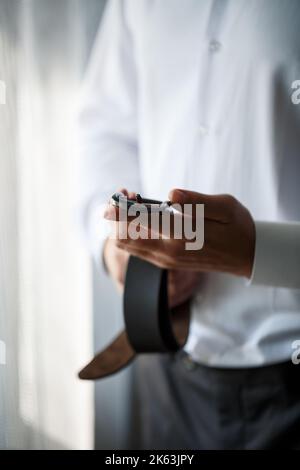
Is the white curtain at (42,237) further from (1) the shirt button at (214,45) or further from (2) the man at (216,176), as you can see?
(1) the shirt button at (214,45)

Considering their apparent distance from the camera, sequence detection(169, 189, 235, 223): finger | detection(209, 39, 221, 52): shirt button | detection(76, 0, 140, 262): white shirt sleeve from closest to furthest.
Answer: detection(169, 189, 235, 223): finger
detection(209, 39, 221, 52): shirt button
detection(76, 0, 140, 262): white shirt sleeve

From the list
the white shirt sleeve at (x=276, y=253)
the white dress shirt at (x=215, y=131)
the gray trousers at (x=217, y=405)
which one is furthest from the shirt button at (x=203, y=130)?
the gray trousers at (x=217, y=405)

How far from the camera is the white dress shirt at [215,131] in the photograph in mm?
419

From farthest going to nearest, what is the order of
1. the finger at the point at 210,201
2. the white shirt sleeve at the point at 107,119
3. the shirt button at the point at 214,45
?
the white shirt sleeve at the point at 107,119, the shirt button at the point at 214,45, the finger at the point at 210,201

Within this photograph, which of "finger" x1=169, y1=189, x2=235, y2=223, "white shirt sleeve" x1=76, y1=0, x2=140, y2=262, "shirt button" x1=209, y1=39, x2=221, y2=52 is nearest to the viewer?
"finger" x1=169, y1=189, x2=235, y2=223

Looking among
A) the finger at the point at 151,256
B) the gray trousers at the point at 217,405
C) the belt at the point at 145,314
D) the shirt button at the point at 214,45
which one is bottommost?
the gray trousers at the point at 217,405

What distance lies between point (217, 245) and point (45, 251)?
0.24m

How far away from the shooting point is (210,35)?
1.49 feet

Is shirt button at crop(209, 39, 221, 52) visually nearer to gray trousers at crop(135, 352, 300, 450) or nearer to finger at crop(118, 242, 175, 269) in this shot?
finger at crop(118, 242, 175, 269)

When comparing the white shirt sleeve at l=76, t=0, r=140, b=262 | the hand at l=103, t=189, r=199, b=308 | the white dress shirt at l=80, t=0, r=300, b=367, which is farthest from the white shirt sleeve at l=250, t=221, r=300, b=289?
the white shirt sleeve at l=76, t=0, r=140, b=262

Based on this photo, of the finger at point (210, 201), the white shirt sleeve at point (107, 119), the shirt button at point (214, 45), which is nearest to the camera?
the finger at point (210, 201)

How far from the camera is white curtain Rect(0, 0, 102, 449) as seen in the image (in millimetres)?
438

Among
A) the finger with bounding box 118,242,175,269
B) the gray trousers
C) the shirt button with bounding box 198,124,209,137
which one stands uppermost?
the shirt button with bounding box 198,124,209,137

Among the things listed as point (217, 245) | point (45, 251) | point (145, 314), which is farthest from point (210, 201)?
point (45, 251)
